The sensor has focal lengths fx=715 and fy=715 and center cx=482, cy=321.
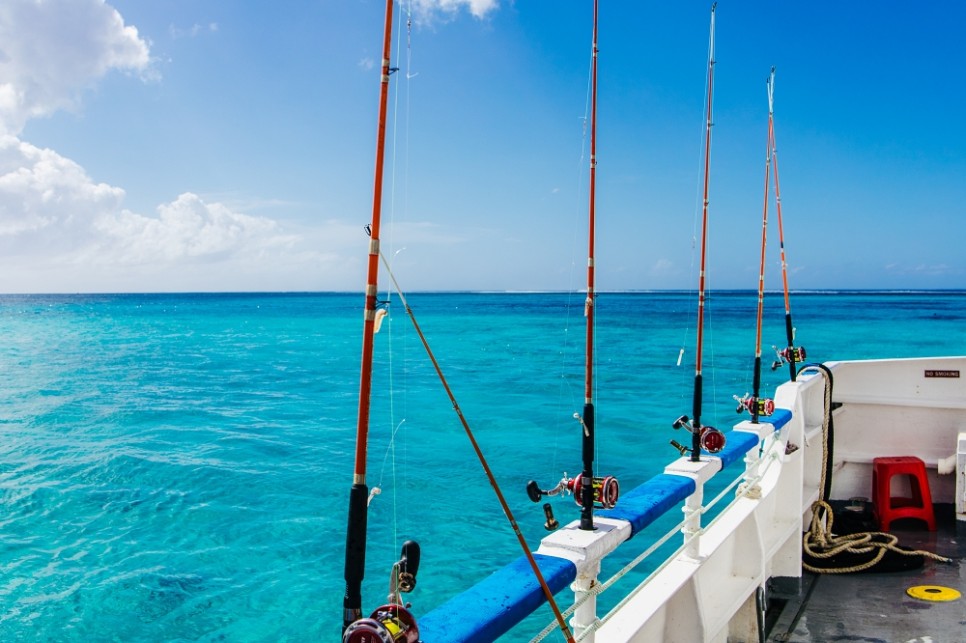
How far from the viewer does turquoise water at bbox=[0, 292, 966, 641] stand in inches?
299

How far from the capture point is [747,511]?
4.64 meters

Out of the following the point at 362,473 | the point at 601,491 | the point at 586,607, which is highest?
the point at 362,473

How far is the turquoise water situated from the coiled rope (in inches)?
138

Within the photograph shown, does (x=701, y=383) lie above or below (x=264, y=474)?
above

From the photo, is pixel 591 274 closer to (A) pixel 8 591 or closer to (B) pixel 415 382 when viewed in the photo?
(A) pixel 8 591

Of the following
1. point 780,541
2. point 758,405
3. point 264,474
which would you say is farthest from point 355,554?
point 264,474

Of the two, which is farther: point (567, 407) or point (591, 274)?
point (567, 407)

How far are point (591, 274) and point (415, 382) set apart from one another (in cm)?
2028

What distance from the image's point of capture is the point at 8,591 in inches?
307

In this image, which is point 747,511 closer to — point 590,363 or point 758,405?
point 758,405

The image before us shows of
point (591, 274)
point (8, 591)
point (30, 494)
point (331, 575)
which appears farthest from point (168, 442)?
point (591, 274)

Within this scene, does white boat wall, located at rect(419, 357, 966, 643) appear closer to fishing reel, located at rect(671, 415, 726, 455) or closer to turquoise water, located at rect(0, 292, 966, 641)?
fishing reel, located at rect(671, 415, 726, 455)

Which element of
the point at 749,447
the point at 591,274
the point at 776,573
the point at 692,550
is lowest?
the point at 776,573

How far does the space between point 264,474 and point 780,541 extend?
8961 millimetres
